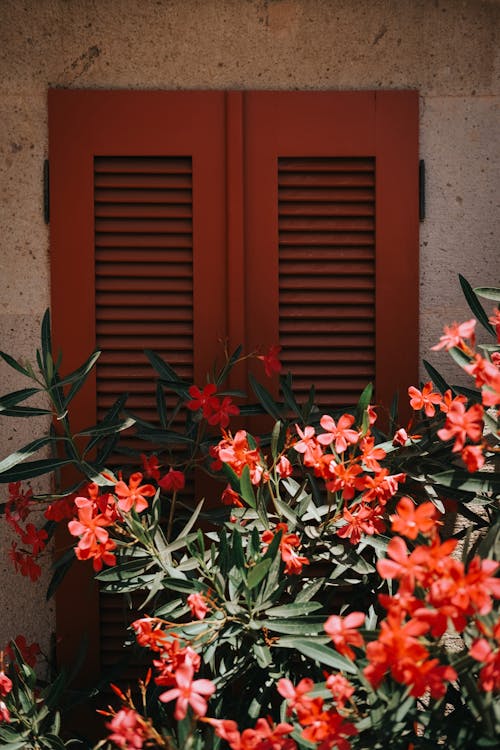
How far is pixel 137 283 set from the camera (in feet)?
7.22

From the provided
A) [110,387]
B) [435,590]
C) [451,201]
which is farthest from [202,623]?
[451,201]

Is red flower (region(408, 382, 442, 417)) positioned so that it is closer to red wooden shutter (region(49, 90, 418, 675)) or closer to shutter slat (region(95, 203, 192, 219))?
red wooden shutter (region(49, 90, 418, 675))

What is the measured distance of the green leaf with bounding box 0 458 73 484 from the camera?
1878 millimetres

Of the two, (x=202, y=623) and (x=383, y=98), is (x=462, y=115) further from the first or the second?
(x=202, y=623)

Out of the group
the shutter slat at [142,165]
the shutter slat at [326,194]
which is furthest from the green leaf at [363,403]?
the shutter slat at [142,165]

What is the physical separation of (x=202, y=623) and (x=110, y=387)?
0.86 m

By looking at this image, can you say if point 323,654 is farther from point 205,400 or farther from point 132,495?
point 205,400

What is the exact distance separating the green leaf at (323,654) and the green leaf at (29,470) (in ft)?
2.62

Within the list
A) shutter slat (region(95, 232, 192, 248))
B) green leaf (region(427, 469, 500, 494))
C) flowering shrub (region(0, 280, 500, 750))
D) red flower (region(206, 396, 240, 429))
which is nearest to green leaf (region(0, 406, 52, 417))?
flowering shrub (region(0, 280, 500, 750))

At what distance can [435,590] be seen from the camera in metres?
1.22

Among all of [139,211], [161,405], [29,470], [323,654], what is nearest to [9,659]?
[29,470]

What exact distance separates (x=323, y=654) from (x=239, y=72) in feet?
5.65

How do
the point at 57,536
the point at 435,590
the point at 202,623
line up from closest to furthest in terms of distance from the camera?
the point at 435,590 < the point at 202,623 < the point at 57,536

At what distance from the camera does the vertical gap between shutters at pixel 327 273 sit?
2193mm
